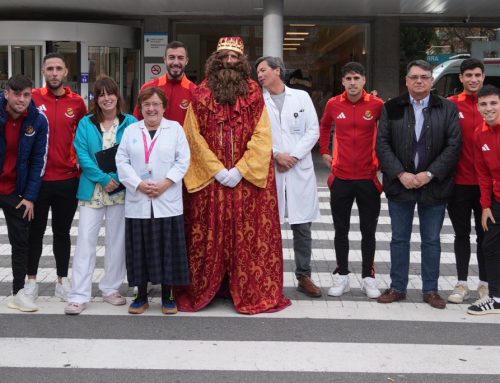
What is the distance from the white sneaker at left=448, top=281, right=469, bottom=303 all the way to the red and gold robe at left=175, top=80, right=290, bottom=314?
148cm

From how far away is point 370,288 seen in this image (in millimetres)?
6652

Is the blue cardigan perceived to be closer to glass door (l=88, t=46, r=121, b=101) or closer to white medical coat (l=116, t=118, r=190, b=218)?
white medical coat (l=116, t=118, r=190, b=218)

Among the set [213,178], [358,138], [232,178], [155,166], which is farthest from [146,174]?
[358,138]

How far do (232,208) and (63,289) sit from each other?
1660 mm

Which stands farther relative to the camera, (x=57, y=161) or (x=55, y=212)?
(x=55, y=212)

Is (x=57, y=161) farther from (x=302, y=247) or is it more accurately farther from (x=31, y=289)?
(x=302, y=247)

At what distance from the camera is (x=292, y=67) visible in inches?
837

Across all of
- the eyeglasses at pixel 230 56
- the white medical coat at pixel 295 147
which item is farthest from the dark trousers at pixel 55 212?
the white medical coat at pixel 295 147

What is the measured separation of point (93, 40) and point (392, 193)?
47.5 feet

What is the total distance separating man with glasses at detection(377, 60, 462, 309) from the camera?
619cm

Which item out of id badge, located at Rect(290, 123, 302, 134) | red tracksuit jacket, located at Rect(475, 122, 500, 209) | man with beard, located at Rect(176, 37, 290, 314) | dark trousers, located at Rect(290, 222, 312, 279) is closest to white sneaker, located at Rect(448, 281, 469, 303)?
red tracksuit jacket, located at Rect(475, 122, 500, 209)

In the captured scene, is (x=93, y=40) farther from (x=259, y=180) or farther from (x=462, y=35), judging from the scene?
(x=259, y=180)

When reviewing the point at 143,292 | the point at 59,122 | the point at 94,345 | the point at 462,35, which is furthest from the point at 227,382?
the point at 462,35

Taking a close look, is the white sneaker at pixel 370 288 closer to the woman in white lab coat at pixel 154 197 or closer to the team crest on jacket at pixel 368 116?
the team crest on jacket at pixel 368 116
